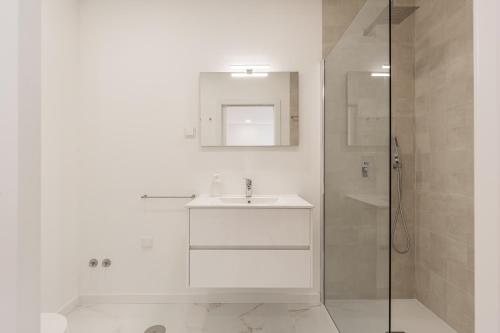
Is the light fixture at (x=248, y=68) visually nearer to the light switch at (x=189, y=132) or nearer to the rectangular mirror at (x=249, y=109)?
the rectangular mirror at (x=249, y=109)

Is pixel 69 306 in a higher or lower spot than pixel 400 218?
lower

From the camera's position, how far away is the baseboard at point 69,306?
7.18 ft

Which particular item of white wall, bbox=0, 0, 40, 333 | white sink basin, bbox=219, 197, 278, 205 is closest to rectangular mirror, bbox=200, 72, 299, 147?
white sink basin, bbox=219, 197, 278, 205

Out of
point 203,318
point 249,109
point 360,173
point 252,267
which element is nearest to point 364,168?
point 360,173

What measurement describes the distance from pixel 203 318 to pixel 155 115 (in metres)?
1.66

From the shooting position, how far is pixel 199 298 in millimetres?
2396

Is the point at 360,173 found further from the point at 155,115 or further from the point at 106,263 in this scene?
the point at 106,263

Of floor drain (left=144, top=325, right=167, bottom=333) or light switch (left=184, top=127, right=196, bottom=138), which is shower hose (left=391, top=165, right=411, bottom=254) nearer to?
light switch (left=184, top=127, right=196, bottom=138)

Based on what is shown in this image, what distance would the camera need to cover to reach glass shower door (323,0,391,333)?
4.32ft

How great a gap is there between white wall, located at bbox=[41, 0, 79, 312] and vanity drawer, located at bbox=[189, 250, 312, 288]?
1.09 metres
